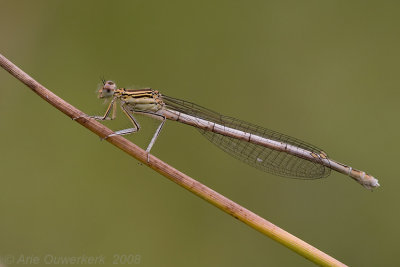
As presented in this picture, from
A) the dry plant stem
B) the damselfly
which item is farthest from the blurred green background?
the dry plant stem

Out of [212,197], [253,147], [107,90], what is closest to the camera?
[212,197]

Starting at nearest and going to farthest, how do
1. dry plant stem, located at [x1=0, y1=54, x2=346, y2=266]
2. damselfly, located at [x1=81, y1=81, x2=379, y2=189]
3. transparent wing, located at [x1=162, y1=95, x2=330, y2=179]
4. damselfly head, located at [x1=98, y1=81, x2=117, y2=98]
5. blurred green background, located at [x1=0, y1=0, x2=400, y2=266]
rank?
dry plant stem, located at [x1=0, y1=54, x2=346, y2=266] → damselfly head, located at [x1=98, y1=81, x2=117, y2=98] → damselfly, located at [x1=81, y1=81, x2=379, y2=189] → transparent wing, located at [x1=162, y1=95, x2=330, y2=179] → blurred green background, located at [x1=0, y1=0, x2=400, y2=266]

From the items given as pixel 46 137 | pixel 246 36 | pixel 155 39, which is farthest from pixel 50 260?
pixel 246 36

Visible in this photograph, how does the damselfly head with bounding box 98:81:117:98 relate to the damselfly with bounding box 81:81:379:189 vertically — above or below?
below

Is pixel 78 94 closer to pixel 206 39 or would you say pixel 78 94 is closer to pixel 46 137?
pixel 46 137

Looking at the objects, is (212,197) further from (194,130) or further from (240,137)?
(194,130)

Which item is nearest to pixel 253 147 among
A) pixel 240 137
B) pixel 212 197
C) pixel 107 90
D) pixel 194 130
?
pixel 240 137

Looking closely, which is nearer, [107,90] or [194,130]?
[107,90]

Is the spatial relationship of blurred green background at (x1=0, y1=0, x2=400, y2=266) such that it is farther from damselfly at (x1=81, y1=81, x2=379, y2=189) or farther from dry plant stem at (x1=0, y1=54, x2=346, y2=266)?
dry plant stem at (x1=0, y1=54, x2=346, y2=266)
